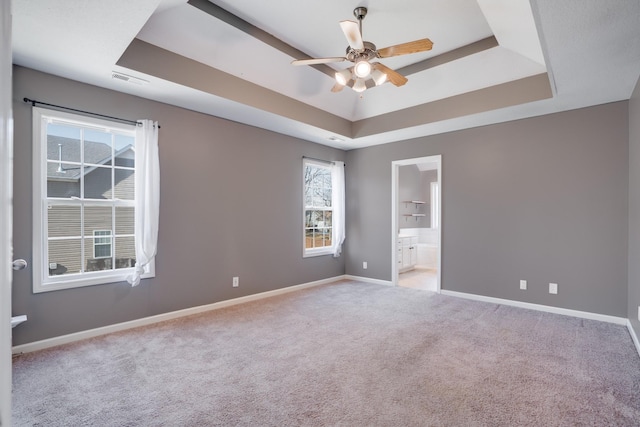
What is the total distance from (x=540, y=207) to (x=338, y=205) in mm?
3044

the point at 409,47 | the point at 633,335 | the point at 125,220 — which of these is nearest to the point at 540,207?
the point at 633,335

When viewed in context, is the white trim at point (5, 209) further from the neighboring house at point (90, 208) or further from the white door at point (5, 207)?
the neighboring house at point (90, 208)

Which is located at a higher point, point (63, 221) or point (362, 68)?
point (362, 68)

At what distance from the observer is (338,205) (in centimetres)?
583

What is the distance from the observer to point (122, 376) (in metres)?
2.42

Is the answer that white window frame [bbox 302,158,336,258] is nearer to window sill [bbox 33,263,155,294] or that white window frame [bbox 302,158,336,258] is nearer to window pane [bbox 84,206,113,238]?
window sill [bbox 33,263,155,294]

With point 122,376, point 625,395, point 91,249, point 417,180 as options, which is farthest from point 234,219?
point 417,180

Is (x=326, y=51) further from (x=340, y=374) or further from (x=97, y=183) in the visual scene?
(x=340, y=374)

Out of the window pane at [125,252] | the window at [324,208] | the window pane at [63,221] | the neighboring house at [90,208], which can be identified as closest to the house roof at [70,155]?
the neighboring house at [90,208]

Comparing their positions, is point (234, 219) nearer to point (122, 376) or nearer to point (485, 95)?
point (122, 376)

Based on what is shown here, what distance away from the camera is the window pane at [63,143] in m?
3.05

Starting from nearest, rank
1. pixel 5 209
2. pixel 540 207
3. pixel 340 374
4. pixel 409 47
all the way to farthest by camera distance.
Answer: pixel 5 209 → pixel 340 374 → pixel 409 47 → pixel 540 207

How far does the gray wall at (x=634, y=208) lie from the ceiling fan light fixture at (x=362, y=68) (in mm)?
2570

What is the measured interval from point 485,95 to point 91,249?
4.82m
